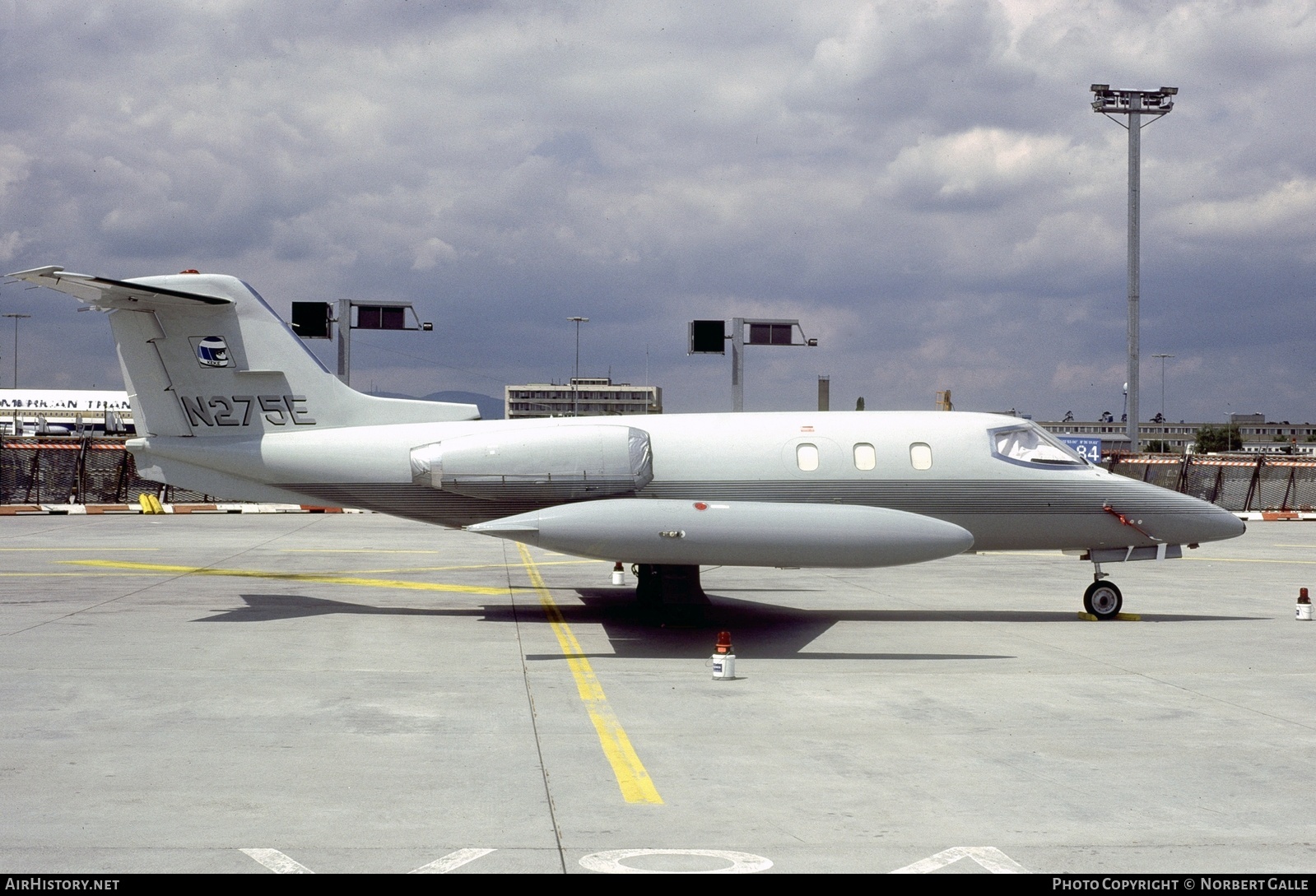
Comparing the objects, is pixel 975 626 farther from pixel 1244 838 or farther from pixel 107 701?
pixel 107 701

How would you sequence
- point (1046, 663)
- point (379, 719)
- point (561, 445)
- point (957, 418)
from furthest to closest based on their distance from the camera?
point (957, 418)
point (561, 445)
point (1046, 663)
point (379, 719)

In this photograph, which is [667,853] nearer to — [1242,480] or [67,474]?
[67,474]

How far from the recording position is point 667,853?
6797 millimetres

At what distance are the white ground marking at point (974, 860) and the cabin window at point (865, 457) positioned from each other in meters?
10.1

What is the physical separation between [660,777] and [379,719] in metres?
3.13

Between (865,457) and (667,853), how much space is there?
10.7 meters

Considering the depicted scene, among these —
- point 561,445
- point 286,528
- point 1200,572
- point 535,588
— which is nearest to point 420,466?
point 561,445

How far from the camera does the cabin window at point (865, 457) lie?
16797 mm

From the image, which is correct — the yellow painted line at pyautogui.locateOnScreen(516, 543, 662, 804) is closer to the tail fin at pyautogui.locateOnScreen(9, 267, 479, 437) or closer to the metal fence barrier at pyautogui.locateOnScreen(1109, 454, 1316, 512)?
the tail fin at pyautogui.locateOnScreen(9, 267, 479, 437)

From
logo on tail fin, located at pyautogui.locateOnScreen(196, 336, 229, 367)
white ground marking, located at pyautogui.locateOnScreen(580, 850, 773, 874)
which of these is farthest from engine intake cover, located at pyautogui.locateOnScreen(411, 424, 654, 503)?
white ground marking, located at pyautogui.locateOnScreen(580, 850, 773, 874)

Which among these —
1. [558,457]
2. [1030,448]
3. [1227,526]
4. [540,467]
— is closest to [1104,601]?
[1227,526]

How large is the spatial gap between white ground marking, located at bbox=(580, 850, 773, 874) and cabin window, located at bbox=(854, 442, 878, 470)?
1051 centimetres

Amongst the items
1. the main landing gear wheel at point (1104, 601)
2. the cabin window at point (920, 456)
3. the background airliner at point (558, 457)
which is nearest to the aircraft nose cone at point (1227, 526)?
the background airliner at point (558, 457)

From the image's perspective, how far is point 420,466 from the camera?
54.1ft
